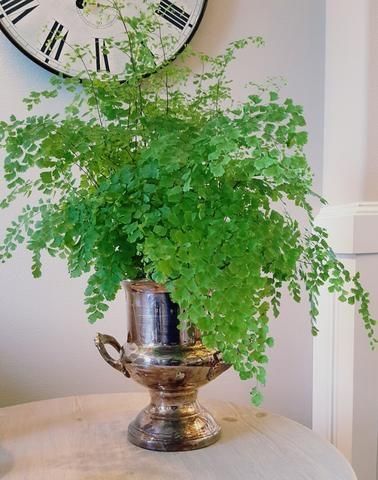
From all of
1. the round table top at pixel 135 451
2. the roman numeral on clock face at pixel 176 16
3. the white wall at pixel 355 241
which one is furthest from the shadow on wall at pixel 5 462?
the roman numeral on clock face at pixel 176 16

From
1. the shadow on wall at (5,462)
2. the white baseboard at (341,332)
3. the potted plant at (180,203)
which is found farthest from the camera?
the white baseboard at (341,332)

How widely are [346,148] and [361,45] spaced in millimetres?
217

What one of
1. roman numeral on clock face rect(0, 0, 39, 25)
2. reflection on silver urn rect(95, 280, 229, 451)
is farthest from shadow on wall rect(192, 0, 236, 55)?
reflection on silver urn rect(95, 280, 229, 451)

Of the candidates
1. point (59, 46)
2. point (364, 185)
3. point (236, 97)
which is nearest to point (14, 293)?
point (59, 46)

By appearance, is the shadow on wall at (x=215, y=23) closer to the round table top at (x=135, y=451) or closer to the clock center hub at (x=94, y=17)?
the clock center hub at (x=94, y=17)

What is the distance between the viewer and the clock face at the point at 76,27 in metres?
1.24

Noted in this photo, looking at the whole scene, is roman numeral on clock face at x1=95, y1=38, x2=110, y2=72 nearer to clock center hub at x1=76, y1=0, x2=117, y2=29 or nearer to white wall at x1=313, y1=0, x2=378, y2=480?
clock center hub at x1=76, y1=0, x2=117, y2=29

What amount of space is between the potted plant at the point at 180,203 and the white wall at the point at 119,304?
443 mm

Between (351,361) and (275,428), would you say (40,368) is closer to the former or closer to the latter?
(275,428)

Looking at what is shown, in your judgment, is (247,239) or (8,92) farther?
(8,92)

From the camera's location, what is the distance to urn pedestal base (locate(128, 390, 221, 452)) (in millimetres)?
880

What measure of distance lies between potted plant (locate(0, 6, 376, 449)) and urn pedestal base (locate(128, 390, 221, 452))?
19 mm

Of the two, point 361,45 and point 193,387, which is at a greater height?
point 361,45

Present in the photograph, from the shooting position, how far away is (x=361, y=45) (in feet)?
4.08
